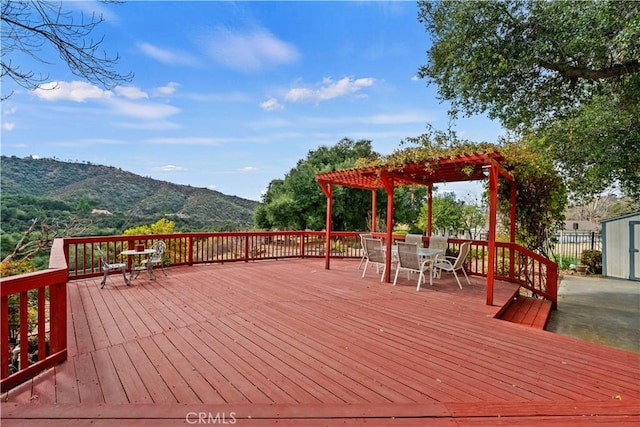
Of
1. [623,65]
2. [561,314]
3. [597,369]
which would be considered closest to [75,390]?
[597,369]

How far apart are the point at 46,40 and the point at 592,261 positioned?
47.3 ft

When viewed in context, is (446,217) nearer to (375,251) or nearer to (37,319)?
(375,251)

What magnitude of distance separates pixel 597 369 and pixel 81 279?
7.56 m

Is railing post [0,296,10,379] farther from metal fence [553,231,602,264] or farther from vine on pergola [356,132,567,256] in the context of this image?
metal fence [553,231,602,264]

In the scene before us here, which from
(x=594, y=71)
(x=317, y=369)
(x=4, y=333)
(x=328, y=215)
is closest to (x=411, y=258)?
(x=328, y=215)

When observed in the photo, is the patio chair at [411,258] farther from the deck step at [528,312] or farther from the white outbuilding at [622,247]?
the white outbuilding at [622,247]

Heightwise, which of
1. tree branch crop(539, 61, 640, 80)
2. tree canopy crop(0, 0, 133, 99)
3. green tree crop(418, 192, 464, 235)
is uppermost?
tree branch crop(539, 61, 640, 80)

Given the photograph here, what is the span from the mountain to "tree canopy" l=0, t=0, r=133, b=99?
840cm

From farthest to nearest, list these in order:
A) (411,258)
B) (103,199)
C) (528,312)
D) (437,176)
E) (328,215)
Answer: (103,199), (328,215), (437,176), (411,258), (528,312)

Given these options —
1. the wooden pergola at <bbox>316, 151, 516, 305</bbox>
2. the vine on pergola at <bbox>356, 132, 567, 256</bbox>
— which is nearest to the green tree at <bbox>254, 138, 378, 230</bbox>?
the wooden pergola at <bbox>316, 151, 516, 305</bbox>

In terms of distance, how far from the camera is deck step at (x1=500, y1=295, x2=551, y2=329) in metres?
4.40

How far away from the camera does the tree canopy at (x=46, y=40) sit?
2.73 metres

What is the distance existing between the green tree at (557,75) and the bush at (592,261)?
492 centimetres

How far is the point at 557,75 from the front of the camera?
6.07 metres
